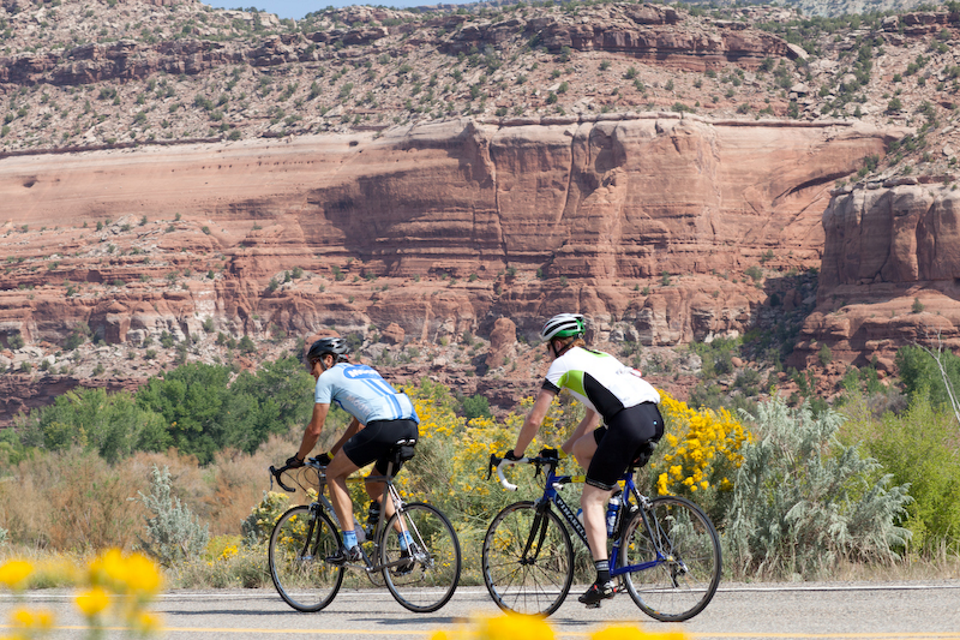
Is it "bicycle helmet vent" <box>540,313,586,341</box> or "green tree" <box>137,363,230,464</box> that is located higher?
"bicycle helmet vent" <box>540,313,586,341</box>

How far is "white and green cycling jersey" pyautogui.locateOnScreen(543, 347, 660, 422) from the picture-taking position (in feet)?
18.8

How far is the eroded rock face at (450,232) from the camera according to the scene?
220 ft

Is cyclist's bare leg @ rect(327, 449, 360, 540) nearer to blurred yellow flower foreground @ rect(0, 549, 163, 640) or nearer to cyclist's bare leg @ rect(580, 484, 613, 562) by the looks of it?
cyclist's bare leg @ rect(580, 484, 613, 562)

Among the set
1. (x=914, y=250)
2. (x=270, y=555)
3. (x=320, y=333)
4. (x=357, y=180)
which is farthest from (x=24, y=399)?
(x=270, y=555)

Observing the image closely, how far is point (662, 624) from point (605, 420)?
1248 millimetres

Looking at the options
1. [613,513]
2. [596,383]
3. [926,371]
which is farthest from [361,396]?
[926,371]

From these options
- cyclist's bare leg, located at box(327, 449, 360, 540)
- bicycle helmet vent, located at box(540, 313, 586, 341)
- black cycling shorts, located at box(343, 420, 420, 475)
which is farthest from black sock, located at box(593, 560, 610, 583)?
cyclist's bare leg, located at box(327, 449, 360, 540)

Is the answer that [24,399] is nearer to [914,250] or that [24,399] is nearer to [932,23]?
[914,250]

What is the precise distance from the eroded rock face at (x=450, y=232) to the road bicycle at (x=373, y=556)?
189ft

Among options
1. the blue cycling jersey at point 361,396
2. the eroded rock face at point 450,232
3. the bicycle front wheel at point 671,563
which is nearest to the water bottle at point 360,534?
the blue cycling jersey at point 361,396

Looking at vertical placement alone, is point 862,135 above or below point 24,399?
above

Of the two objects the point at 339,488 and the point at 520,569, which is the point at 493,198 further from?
the point at 520,569

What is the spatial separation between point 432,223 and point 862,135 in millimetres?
30835

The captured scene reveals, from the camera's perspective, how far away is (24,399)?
224 feet
